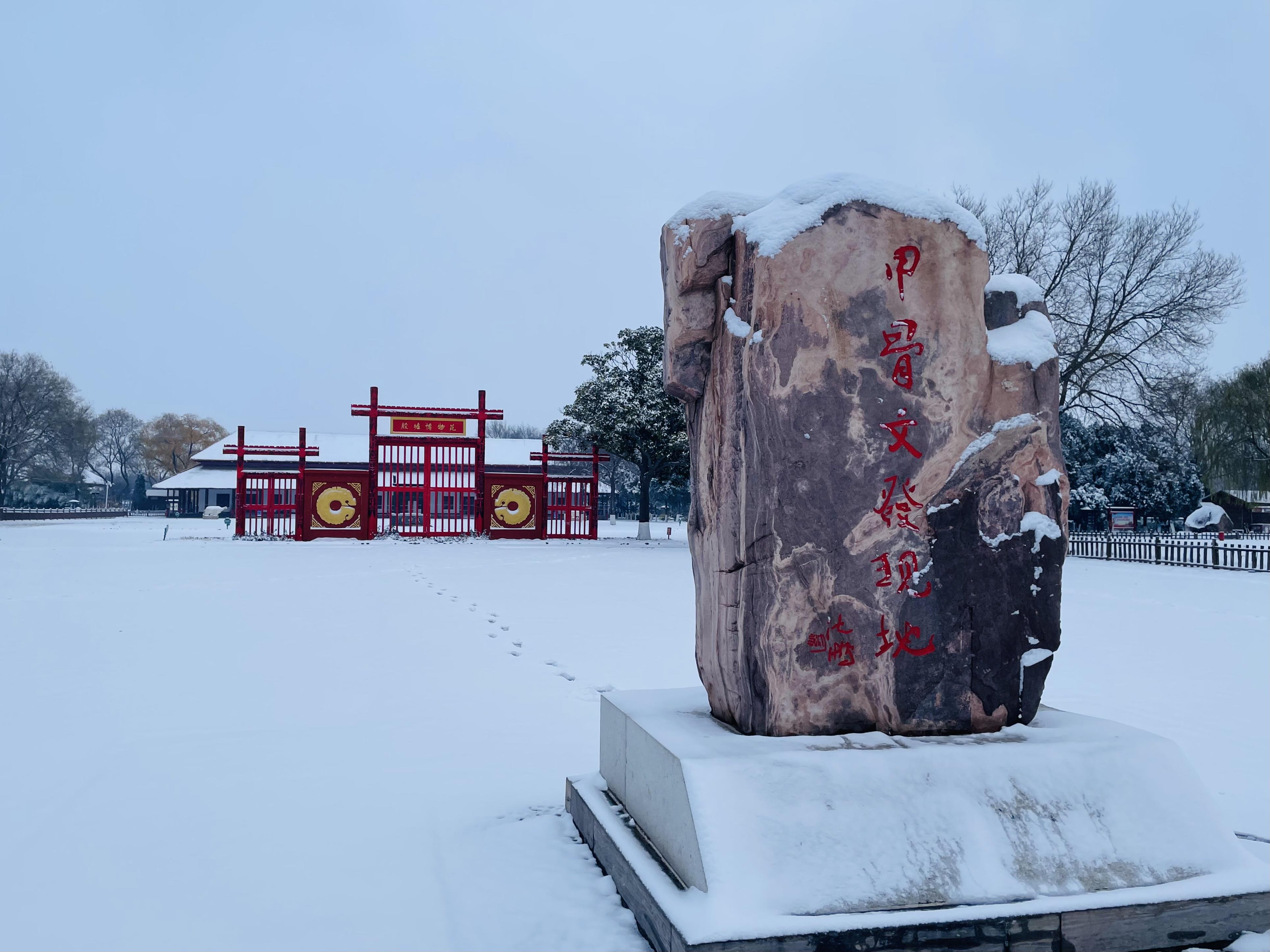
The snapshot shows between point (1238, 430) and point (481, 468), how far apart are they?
2370 cm

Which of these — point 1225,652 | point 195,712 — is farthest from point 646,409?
point 195,712

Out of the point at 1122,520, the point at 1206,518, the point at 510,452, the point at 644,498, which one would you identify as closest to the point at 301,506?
the point at 644,498

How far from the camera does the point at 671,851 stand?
266 cm

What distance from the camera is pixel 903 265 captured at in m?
3.04

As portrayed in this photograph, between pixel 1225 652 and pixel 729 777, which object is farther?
pixel 1225 652

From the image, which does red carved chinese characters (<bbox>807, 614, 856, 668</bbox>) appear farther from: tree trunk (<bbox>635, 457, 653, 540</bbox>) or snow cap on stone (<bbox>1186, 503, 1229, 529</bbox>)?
snow cap on stone (<bbox>1186, 503, 1229, 529</bbox>)

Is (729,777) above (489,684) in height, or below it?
above

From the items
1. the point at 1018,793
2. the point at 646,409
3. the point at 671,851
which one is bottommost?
the point at 671,851

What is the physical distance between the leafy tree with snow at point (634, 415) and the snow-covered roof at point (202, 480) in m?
22.0

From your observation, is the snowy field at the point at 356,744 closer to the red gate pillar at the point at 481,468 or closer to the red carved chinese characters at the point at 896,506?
the red carved chinese characters at the point at 896,506

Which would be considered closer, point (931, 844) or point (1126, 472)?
point (931, 844)

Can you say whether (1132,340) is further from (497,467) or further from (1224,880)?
(497,467)

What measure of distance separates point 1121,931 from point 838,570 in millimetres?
1326

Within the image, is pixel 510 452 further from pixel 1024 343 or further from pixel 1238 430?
pixel 1024 343
